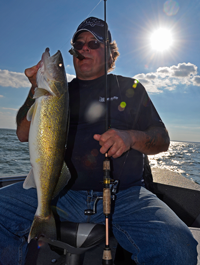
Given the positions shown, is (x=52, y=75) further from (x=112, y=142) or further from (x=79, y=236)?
(x=79, y=236)

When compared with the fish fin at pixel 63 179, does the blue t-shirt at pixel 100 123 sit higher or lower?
higher

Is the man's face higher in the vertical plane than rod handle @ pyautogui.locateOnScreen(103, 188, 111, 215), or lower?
higher

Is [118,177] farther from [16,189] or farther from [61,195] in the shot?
[16,189]

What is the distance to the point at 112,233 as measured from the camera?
2.17 metres

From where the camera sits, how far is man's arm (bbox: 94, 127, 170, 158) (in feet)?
6.25

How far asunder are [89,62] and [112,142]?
5.82 ft

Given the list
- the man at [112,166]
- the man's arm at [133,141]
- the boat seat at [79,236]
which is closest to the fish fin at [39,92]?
the man at [112,166]

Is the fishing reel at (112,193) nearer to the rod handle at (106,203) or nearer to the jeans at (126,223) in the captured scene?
the jeans at (126,223)

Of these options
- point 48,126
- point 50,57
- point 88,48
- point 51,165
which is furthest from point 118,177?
point 88,48

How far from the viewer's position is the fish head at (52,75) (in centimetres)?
199

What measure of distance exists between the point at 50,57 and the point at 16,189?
159cm

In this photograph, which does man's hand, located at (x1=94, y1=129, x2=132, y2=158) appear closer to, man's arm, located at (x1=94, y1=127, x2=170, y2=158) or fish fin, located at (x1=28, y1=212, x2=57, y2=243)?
man's arm, located at (x1=94, y1=127, x2=170, y2=158)

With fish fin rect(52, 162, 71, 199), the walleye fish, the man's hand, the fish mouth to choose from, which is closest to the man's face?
the fish mouth

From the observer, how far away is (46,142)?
187 cm
